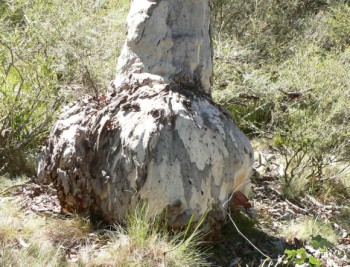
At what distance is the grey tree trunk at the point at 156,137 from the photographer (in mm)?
3391

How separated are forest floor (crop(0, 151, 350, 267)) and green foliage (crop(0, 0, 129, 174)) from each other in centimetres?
89

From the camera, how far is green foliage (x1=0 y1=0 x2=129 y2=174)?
16.0ft

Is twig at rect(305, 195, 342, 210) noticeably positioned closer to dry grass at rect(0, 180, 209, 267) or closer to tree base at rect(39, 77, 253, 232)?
tree base at rect(39, 77, 253, 232)

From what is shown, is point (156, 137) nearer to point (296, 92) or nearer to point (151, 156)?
point (151, 156)

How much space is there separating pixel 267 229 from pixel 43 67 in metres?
3.19

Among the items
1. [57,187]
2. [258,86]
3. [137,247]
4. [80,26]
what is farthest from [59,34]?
[137,247]

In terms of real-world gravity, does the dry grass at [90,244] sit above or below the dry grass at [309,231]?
above

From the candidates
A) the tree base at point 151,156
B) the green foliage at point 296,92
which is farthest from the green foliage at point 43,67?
the green foliage at point 296,92

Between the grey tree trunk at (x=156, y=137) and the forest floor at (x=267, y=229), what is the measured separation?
0.24 m

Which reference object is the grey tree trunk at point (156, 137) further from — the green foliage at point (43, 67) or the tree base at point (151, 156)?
the green foliage at point (43, 67)

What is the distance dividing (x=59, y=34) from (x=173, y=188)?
2937 millimetres

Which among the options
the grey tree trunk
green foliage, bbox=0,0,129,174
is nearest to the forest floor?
the grey tree trunk

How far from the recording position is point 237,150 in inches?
145

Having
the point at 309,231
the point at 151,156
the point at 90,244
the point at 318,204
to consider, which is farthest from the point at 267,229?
the point at 90,244
